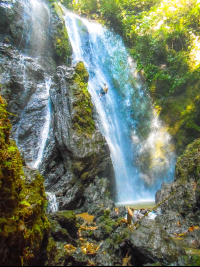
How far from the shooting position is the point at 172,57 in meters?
14.5

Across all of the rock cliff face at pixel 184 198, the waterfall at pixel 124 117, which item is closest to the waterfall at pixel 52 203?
the rock cliff face at pixel 184 198

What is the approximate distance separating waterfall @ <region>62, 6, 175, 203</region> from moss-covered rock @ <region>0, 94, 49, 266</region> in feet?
30.7

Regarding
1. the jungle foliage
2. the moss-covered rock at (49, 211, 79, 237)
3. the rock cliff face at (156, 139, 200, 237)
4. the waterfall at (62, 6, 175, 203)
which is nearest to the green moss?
the rock cliff face at (156, 139, 200, 237)

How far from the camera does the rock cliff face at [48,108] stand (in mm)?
8953

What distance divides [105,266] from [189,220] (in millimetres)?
4529

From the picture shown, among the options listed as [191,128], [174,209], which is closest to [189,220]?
[174,209]

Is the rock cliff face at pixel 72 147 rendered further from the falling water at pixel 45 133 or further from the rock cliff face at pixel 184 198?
the rock cliff face at pixel 184 198

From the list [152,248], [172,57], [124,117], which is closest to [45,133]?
[124,117]

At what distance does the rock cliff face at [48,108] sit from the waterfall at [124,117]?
208 centimetres

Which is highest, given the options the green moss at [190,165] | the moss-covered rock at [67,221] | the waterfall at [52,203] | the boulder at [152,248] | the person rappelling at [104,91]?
the person rappelling at [104,91]

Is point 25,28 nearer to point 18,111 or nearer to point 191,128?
point 18,111

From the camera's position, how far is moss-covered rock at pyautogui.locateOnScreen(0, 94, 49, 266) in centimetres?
237

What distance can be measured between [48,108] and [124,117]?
20.9 ft

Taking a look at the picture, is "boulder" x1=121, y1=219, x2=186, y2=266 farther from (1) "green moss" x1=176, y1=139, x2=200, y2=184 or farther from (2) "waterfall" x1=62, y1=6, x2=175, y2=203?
(2) "waterfall" x1=62, y1=6, x2=175, y2=203
